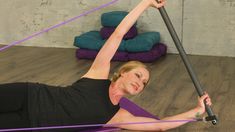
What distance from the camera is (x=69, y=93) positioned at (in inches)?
88.2

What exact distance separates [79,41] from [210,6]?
162 cm

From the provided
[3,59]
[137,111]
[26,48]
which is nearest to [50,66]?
[3,59]

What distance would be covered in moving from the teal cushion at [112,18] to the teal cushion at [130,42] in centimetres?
20

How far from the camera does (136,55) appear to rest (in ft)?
A: 14.6

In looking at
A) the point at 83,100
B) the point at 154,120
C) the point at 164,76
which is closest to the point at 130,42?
the point at 164,76

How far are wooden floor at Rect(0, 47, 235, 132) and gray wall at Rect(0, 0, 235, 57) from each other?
18 cm

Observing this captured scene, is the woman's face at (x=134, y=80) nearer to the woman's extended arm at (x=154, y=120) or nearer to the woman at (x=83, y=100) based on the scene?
the woman at (x=83, y=100)

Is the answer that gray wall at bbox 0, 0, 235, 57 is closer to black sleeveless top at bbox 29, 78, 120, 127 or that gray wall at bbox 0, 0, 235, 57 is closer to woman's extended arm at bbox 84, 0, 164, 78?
woman's extended arm at bbox 84, 0, 164, 78

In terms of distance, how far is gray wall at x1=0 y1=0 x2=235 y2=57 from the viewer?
15.3ft

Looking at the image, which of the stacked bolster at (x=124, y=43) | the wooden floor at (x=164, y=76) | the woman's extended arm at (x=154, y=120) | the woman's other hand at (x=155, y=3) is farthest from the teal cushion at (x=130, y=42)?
the woman's extended arm at (x=154, y=120)

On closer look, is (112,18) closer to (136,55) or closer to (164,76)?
(136,55)

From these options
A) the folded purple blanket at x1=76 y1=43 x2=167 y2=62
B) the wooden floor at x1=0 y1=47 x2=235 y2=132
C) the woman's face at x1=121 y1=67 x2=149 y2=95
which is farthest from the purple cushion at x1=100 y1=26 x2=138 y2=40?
the woman's face at x1=121 y1=67 x2=149 y2=95

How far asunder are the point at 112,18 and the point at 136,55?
21.7 inches

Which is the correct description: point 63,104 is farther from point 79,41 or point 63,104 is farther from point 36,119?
point 79,41
